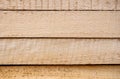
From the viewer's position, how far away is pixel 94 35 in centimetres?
106

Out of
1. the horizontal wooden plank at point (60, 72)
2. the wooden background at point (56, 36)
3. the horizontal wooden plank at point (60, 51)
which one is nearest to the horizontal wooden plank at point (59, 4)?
the wooden background at point (56, 36)

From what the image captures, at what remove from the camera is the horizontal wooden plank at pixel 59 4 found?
1.03 meters

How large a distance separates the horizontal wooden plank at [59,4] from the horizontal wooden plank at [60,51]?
142 millimetres

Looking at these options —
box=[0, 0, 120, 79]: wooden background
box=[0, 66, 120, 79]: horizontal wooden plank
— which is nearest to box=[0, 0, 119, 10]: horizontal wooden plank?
box=[0, 0, 120, 79]: wooden background

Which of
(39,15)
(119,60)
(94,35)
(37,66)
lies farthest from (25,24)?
(119,60)

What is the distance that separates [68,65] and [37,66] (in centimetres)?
14

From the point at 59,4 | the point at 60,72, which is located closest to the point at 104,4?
the point at 59,4

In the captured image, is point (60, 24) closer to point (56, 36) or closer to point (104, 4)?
point (56, 36)

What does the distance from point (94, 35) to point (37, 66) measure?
0.29 metres

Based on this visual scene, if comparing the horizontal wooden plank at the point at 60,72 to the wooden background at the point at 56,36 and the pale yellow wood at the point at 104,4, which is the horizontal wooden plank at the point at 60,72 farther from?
the pale yellow wood at the point at 104,4

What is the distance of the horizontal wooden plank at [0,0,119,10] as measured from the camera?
1025 millimetres

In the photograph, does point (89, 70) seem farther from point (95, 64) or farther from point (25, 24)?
point (25, 24)

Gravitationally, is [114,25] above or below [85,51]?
above

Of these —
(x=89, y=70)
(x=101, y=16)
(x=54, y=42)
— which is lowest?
(x=89, y=70)
